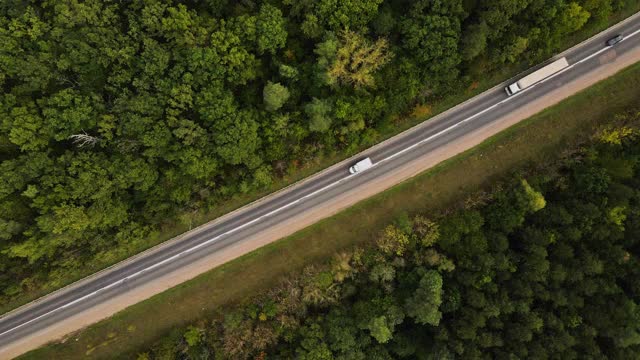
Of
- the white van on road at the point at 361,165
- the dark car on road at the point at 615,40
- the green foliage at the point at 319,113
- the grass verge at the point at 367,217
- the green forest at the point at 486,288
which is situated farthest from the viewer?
the grass verge at the point at 367,217

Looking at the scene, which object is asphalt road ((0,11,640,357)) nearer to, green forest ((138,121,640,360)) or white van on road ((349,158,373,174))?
white van on road ((349,158,373,174))

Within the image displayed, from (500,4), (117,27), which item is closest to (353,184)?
(500,4)

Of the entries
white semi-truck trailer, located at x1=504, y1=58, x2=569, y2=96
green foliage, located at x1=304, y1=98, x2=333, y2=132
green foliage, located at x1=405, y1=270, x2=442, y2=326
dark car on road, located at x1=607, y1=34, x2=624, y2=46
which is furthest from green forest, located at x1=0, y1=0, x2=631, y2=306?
dark car on road, located at x1=607, y1=34, x2=624, y2=46

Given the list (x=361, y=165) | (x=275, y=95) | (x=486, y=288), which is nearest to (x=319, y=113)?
(x=275, y=95)

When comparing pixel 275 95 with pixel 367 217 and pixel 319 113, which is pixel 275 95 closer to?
pixel 319 113

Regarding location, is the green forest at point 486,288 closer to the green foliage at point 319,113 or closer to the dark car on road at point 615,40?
the dark car on road at point 615,40

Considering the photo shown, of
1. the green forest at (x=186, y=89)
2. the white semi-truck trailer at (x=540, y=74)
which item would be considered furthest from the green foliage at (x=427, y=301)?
the white semi-truck trailer at (x=540, y=74)

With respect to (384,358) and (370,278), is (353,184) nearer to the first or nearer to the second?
(370,278)
